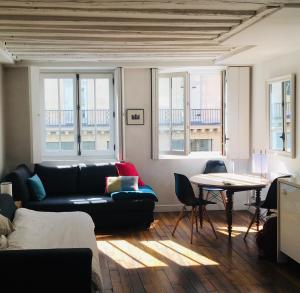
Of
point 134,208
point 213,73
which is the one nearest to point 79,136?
point 134,208

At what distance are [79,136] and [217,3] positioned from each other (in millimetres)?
4484

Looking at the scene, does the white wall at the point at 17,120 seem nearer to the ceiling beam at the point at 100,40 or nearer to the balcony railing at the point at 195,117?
the ceiling beam at the point at 100,40

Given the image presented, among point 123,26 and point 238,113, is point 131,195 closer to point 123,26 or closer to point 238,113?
point 238,113

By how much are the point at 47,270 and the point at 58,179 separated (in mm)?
3867

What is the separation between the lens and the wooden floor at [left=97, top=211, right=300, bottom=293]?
13.7 ft

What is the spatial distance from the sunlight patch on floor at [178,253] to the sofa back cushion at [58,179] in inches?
67.5

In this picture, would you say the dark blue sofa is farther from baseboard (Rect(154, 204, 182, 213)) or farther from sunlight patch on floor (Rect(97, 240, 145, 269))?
baseboard (Rect(154, 204, 182, 213))

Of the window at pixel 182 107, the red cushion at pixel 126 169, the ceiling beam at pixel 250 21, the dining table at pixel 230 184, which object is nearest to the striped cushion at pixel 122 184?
the red cushion at pixel 126 169

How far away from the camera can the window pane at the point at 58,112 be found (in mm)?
7477

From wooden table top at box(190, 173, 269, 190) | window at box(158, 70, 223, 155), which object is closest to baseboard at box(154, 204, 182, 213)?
window at box(158, 70, 223, 155)

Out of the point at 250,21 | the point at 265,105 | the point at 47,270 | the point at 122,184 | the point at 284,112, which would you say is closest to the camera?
the point at 47,270

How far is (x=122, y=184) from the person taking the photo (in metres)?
6.47

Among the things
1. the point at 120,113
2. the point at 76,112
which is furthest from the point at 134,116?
the point at 76,112

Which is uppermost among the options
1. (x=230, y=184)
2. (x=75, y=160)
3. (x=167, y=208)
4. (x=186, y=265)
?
(x=75, y=160)
